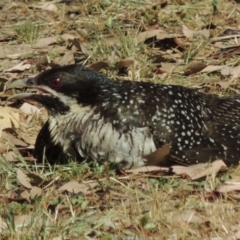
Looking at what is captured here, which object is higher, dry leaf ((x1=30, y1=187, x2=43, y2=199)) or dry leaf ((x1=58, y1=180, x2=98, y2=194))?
Answer: dry leaf ((x1=30, y1=187, x2=43, y2=199))

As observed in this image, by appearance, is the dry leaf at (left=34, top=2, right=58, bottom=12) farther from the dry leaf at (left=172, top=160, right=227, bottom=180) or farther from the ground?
the dry leaf at (left=172, top=160, right=227, bottom=180)

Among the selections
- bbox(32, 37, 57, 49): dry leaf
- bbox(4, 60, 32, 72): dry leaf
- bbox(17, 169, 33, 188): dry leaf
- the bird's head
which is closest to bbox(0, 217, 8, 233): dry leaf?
bbox(17, 169, 33, 188): dry leaf

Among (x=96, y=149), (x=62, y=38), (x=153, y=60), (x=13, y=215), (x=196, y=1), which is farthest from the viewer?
(x=196, y=1)

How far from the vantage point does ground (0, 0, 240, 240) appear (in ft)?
17.8

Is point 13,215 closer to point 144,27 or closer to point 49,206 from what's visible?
point 49,206

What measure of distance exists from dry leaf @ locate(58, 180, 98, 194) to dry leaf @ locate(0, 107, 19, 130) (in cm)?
135

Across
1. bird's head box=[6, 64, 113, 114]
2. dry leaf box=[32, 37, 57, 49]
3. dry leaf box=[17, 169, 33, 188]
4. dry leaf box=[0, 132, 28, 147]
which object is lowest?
dry leaf box=[32, 37, 57, 49]

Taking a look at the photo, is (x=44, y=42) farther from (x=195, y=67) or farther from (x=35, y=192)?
(x=35, y=192)

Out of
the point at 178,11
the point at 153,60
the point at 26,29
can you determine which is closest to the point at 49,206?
the point at 153,60

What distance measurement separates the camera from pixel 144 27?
895 cm

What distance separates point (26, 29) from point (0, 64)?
0.55 metres

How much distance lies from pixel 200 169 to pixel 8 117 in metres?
1.96

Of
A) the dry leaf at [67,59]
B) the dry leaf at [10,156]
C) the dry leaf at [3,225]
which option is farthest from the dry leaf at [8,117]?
the dry leaf at [3,225]

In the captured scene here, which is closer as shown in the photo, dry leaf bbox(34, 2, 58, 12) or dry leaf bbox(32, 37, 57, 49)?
dry leaf bbox(32, 37, 57, 49)
